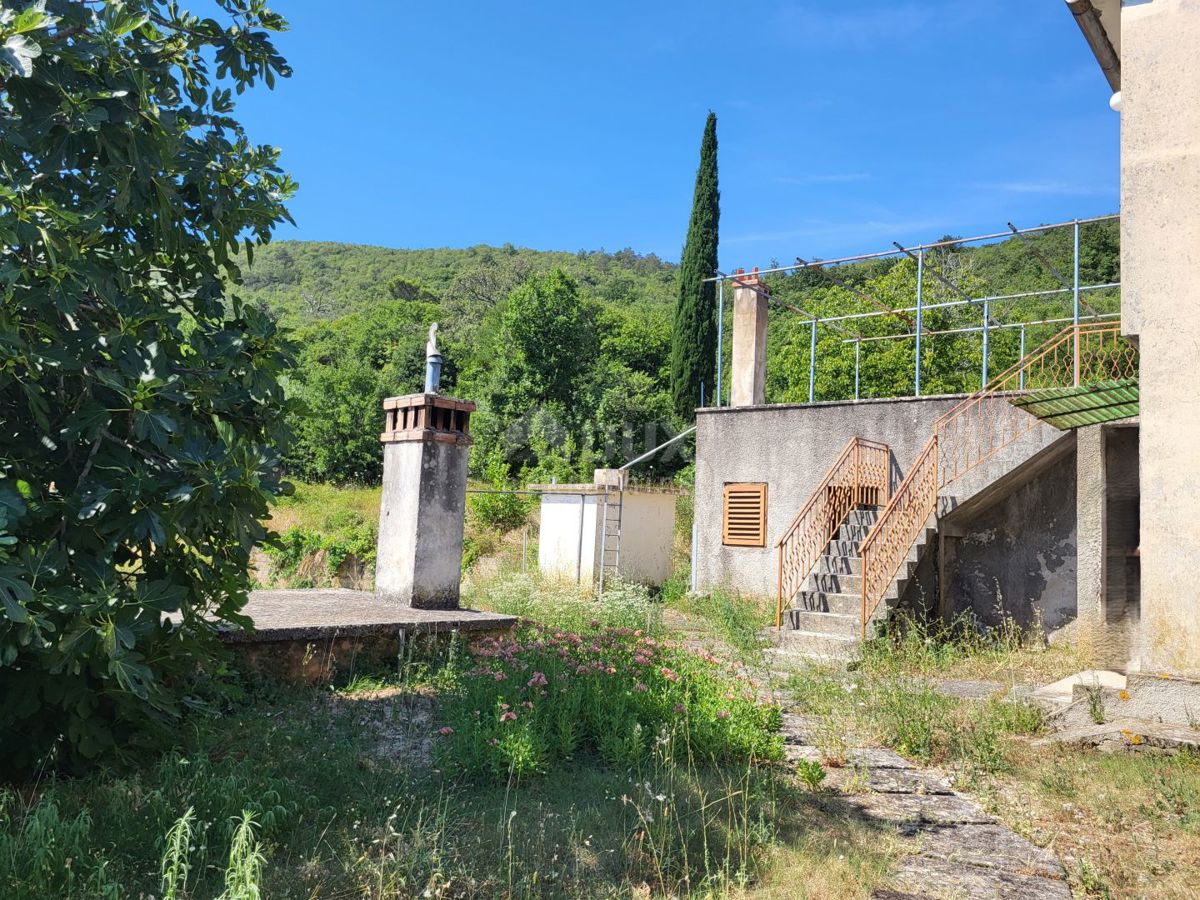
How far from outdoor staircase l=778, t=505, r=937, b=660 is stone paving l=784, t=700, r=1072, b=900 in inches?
178

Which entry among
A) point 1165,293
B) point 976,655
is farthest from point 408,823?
point 976,655

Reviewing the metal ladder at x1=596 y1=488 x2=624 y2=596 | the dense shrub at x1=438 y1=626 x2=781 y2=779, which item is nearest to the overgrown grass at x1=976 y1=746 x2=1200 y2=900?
the dense shrub at x1=438 y1=626 x2=781 y2=779

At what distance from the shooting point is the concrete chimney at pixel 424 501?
329 inches

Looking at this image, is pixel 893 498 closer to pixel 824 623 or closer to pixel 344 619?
pixel 824 623

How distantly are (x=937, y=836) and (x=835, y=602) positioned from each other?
23.0ft

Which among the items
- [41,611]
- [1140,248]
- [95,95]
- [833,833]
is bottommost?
[833,833]

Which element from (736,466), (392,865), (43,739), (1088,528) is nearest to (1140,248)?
(1088,528)

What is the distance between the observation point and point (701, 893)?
3.54 metres

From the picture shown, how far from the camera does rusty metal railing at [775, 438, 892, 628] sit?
502 inches

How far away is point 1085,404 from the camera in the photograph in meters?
9.18

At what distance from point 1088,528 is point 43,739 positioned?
379 inches

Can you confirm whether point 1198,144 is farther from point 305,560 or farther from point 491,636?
point 305,560

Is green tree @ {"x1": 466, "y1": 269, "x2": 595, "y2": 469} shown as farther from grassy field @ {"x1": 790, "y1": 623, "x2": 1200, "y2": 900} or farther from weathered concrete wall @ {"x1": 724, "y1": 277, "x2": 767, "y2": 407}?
grassy field @ {"x1": 790, "y1": 623, "x2": 1200, "y2": 900}

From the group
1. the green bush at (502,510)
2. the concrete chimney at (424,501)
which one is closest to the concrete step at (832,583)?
the concrete chimney at (424,501)
